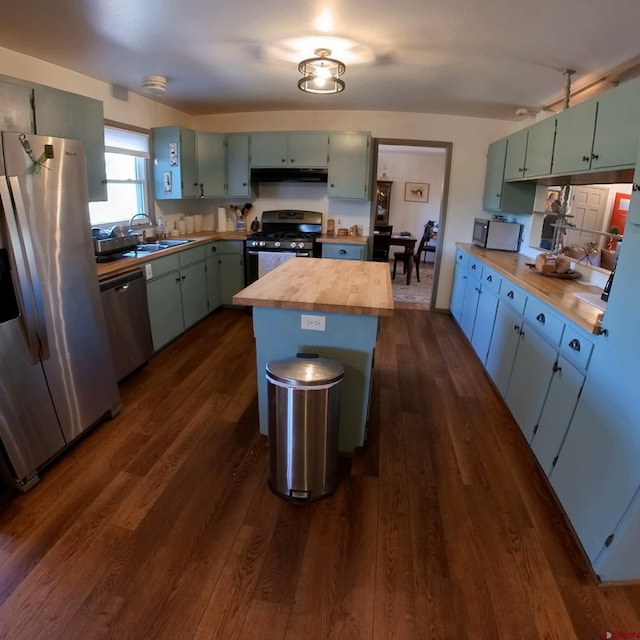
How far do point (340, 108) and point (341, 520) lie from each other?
4349 millimetres

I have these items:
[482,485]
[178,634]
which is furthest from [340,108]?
[178,634]

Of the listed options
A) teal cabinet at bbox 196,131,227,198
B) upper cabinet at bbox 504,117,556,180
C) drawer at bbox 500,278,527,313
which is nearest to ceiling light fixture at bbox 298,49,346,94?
upper cabinet at bbox 504,117,556,180

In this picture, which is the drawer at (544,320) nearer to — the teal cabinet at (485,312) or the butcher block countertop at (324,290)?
the teal cabinet at (485,312)

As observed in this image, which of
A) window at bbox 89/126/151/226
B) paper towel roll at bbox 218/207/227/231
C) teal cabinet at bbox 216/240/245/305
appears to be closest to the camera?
window at bbox 89/126/151/226

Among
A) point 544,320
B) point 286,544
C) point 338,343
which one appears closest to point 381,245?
point 544,320

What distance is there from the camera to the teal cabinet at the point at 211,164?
462 centimetres

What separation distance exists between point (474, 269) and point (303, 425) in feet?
9.49

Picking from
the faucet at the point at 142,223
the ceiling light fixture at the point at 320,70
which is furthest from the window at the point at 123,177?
the ceiling light fixture at the point at 320,70

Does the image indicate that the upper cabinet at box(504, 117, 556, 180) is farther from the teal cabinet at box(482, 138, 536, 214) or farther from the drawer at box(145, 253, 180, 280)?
the drawer at box(145, 253, 180, 280)

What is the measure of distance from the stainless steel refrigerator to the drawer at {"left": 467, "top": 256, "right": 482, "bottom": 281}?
10.4 ft

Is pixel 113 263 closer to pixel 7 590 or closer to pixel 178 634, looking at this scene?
pixel 7 590

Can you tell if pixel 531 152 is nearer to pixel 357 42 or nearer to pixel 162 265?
pixel 357 42

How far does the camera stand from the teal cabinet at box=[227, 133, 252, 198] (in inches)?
185

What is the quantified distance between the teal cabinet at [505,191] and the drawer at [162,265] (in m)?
3.29
